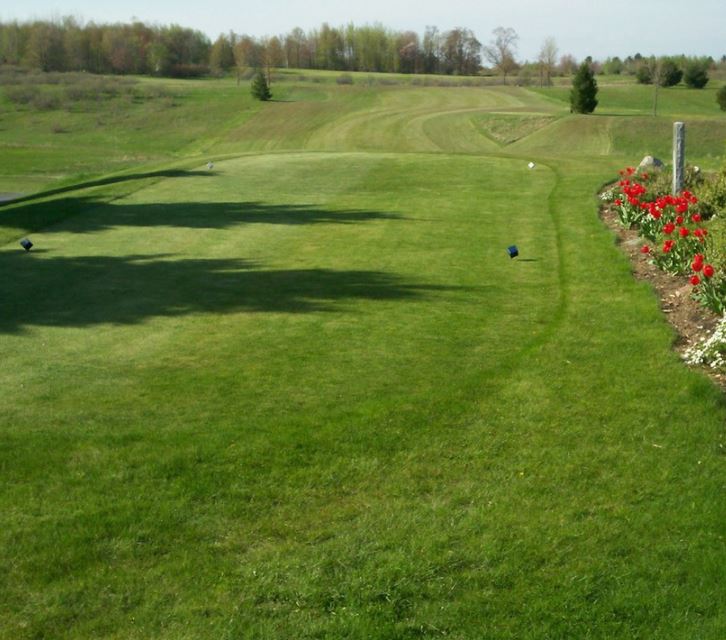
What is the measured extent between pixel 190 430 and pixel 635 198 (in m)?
10.2

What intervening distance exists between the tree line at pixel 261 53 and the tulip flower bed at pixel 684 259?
2928 inches

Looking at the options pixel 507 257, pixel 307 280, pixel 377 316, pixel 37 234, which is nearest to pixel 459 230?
pixel 507 257

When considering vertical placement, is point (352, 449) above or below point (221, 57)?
below

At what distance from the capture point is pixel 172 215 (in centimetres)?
1903

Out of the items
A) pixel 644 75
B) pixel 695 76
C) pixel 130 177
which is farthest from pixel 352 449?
pixel 644 75

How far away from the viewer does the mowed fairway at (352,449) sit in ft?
16.7

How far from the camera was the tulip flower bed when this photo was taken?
353 inches

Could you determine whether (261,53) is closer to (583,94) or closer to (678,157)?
(583,94)

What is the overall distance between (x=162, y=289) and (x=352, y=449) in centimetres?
608

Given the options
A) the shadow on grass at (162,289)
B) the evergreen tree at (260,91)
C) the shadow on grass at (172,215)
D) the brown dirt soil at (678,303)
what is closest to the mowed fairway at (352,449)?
the shadow on grass at (162,289)

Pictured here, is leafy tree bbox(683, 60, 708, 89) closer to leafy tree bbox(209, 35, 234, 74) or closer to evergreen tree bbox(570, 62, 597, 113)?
evergreen tree bbox(570, 62, 597, 113)

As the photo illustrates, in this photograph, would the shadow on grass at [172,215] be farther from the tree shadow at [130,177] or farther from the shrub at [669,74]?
the shrub at [669,74]

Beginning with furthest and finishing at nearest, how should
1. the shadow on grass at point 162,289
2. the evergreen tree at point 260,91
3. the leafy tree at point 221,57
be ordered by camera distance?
the leafy tree at point 221,57 < the evergreen tree at point 260,91 < the shadow on grass at point 162,289

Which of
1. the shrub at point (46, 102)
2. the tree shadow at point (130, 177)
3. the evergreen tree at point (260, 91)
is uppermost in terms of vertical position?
the evergreen tree at point (260, 91)
